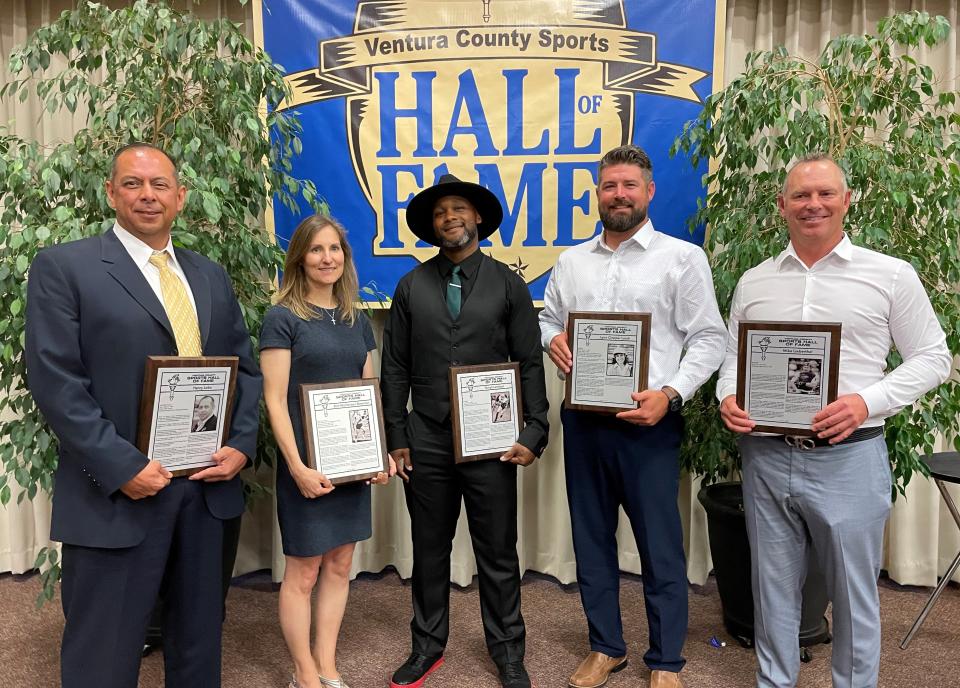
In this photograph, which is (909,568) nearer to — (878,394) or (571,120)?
(878,394)

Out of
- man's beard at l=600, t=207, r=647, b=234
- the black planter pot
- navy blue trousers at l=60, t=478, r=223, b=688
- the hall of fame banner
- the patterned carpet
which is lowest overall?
the patterned carpet

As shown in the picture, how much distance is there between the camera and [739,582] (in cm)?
294

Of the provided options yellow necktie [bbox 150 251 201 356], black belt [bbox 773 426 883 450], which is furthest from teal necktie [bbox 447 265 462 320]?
black belt [bbox 773 426 883 450]

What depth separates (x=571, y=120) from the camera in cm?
336

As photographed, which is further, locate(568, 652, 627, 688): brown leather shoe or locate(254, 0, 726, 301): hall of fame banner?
locate(254, 0, 726, 301): hall of fame banner

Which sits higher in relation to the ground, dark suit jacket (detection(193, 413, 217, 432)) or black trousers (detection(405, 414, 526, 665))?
dark suit jacket (detection(193, 413, 217, 432))

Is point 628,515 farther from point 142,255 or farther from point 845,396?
point 142,255

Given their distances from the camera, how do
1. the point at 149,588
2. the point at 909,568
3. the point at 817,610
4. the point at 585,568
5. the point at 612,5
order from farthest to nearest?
1. the point at 909,568
2. the point at 612,5
3. the point at 817,610
4. the point at 585,568
5. the point at 149,588

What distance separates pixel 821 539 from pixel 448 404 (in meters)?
1.25

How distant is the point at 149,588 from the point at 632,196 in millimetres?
1922

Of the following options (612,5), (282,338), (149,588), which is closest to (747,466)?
(282,338)

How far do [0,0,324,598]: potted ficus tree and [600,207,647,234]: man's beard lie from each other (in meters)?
1.26

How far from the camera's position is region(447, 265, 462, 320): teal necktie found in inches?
97.4

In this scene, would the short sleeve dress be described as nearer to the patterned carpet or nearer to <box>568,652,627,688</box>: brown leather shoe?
the patterned carpet
